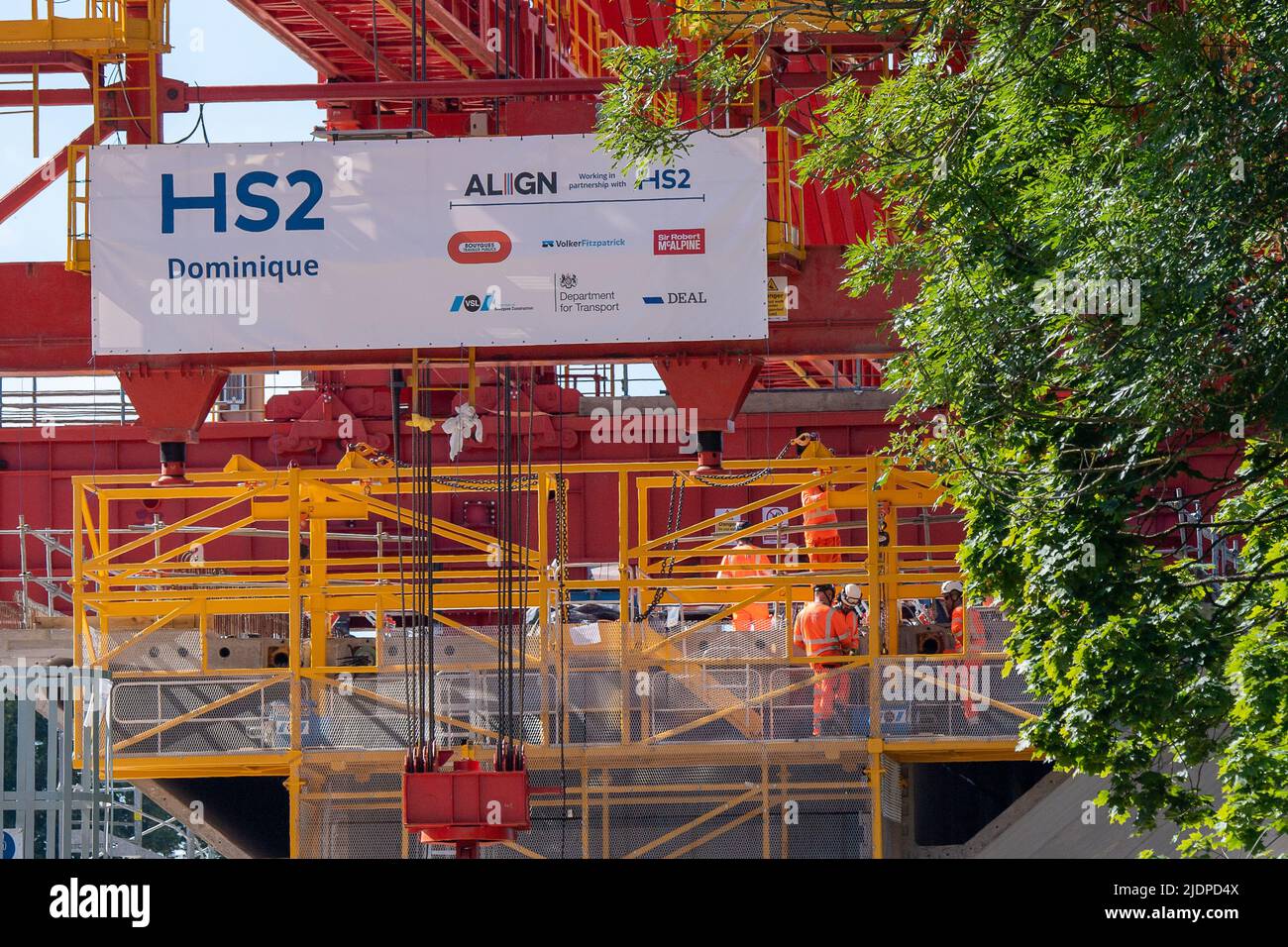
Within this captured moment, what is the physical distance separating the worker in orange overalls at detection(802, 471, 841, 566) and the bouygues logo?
13.2 feet

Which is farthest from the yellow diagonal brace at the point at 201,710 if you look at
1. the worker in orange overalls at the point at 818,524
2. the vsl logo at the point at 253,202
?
the worker in orange overalls at the point at 818,524

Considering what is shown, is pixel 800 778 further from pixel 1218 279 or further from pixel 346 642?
pixel 1218 279

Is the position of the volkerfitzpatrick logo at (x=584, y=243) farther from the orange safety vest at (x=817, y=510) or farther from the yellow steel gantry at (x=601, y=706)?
the orange safety vest at (x=817, y=510)

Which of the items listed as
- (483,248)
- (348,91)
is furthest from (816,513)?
(348,91)

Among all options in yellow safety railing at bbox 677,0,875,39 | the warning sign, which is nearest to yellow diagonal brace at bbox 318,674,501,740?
the warning sign

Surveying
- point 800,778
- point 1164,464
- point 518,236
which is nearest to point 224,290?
point 518,236

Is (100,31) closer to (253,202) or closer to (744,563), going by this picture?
(253,202)

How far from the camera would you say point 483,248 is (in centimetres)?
1775

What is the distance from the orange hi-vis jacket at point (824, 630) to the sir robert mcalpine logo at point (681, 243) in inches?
140

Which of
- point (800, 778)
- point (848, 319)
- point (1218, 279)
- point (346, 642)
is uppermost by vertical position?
point (848, 319)

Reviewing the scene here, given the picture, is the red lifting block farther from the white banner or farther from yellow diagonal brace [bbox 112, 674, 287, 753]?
the white banner

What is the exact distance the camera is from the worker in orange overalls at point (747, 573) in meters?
18.4
